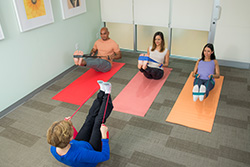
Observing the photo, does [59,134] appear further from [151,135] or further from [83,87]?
[83,87]

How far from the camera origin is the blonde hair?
61.4 inches

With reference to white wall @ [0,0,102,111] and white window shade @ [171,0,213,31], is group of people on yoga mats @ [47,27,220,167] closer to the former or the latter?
white wall @ [0,0,102,111]

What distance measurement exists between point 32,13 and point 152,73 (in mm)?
2070

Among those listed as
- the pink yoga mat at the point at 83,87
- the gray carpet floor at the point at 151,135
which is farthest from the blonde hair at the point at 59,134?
the pink yoga mat at the point at 83,87

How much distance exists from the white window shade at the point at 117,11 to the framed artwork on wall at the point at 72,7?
63cm

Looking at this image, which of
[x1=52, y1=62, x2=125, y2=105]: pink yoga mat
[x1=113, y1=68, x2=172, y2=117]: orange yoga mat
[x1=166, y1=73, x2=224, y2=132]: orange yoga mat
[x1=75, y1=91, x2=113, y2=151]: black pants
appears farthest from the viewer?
[x1=52, y1=62, x2=125, y2=105]: pink yoga mat

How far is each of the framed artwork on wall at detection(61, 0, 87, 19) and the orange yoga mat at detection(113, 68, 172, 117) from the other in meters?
A: 1.66

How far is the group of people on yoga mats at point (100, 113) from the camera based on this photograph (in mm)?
1638

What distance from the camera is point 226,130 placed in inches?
105

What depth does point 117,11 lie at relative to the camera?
4754mm

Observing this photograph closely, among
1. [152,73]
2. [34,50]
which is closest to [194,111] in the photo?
[152,73]

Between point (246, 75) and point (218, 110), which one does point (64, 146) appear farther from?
point (246, 75)

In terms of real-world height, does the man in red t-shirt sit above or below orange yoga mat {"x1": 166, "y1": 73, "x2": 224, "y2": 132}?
above

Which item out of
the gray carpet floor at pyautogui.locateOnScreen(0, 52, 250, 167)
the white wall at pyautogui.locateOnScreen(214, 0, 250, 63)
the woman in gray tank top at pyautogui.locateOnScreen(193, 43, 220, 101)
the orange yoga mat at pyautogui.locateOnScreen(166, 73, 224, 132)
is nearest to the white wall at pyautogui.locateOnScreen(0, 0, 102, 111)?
the gray carpet floor at pyautogui.locateOnScreen(0, 52, 250, 167)
